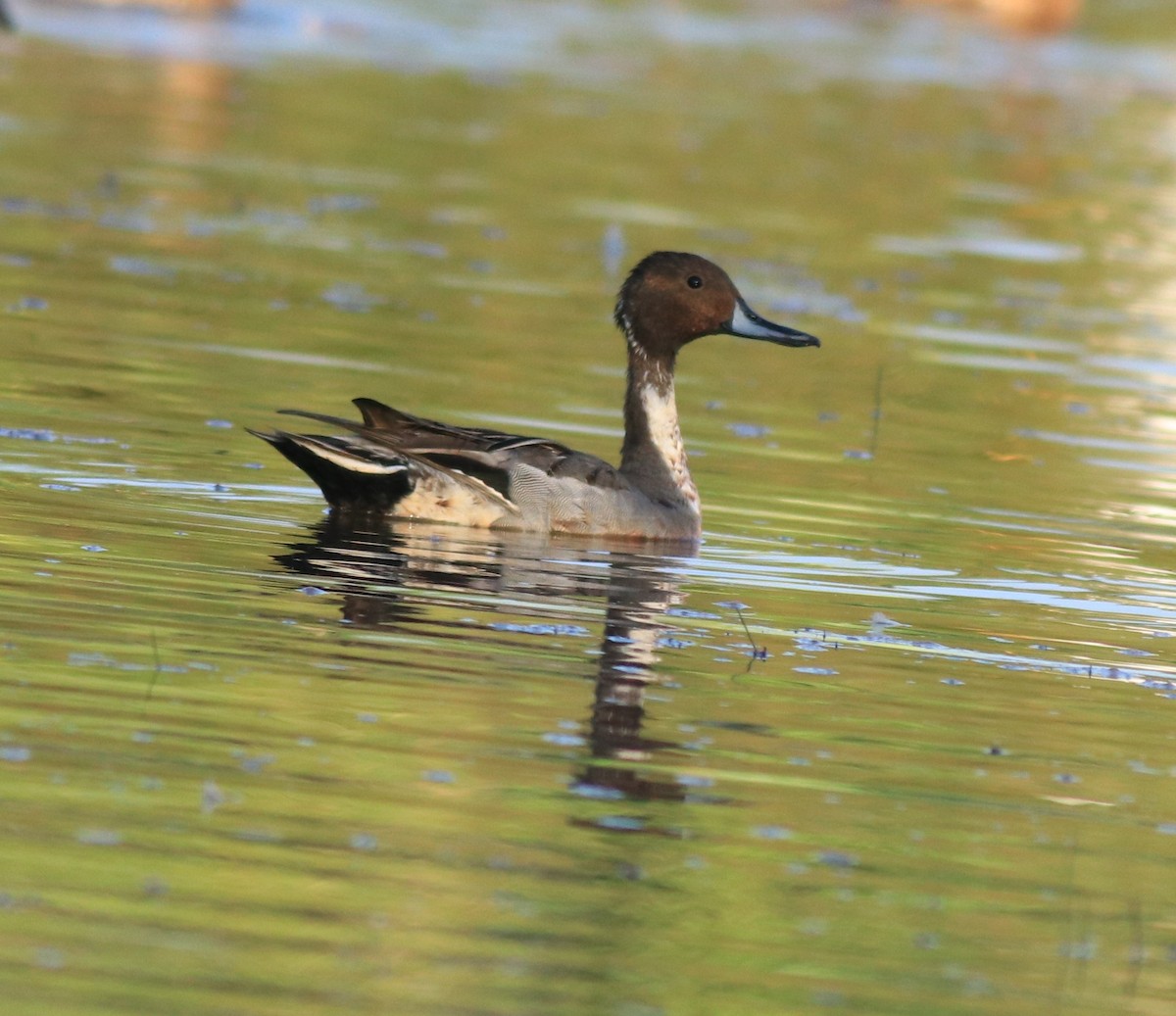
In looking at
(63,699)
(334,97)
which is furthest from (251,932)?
(334,97)

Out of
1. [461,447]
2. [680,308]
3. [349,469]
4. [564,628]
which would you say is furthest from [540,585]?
[680,308]

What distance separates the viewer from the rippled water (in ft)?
19.7

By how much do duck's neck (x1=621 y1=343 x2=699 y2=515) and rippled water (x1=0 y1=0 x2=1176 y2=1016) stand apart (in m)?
0.30

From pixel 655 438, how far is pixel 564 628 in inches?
123

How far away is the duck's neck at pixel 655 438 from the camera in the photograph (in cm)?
1181

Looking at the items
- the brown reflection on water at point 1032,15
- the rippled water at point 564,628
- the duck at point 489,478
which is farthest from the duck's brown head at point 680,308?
the brown reflection on water at point 1032,15

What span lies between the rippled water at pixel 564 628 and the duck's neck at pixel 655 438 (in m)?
0.30

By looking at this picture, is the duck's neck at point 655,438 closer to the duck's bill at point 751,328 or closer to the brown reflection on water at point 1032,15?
the duck's bill at point 751,328

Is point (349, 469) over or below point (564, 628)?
over

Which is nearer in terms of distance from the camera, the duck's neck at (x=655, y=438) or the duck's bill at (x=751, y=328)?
the duck's neck at (x=655, y=438)

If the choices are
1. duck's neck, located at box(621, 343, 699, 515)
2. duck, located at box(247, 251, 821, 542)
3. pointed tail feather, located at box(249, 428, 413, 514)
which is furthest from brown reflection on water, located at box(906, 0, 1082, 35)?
pointed tail feather, located at box(249, 428, 413, 514)

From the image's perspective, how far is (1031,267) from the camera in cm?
2330

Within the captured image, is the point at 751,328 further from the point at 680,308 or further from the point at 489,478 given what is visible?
the point at 489,478

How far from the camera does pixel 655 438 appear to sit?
12.2 m
